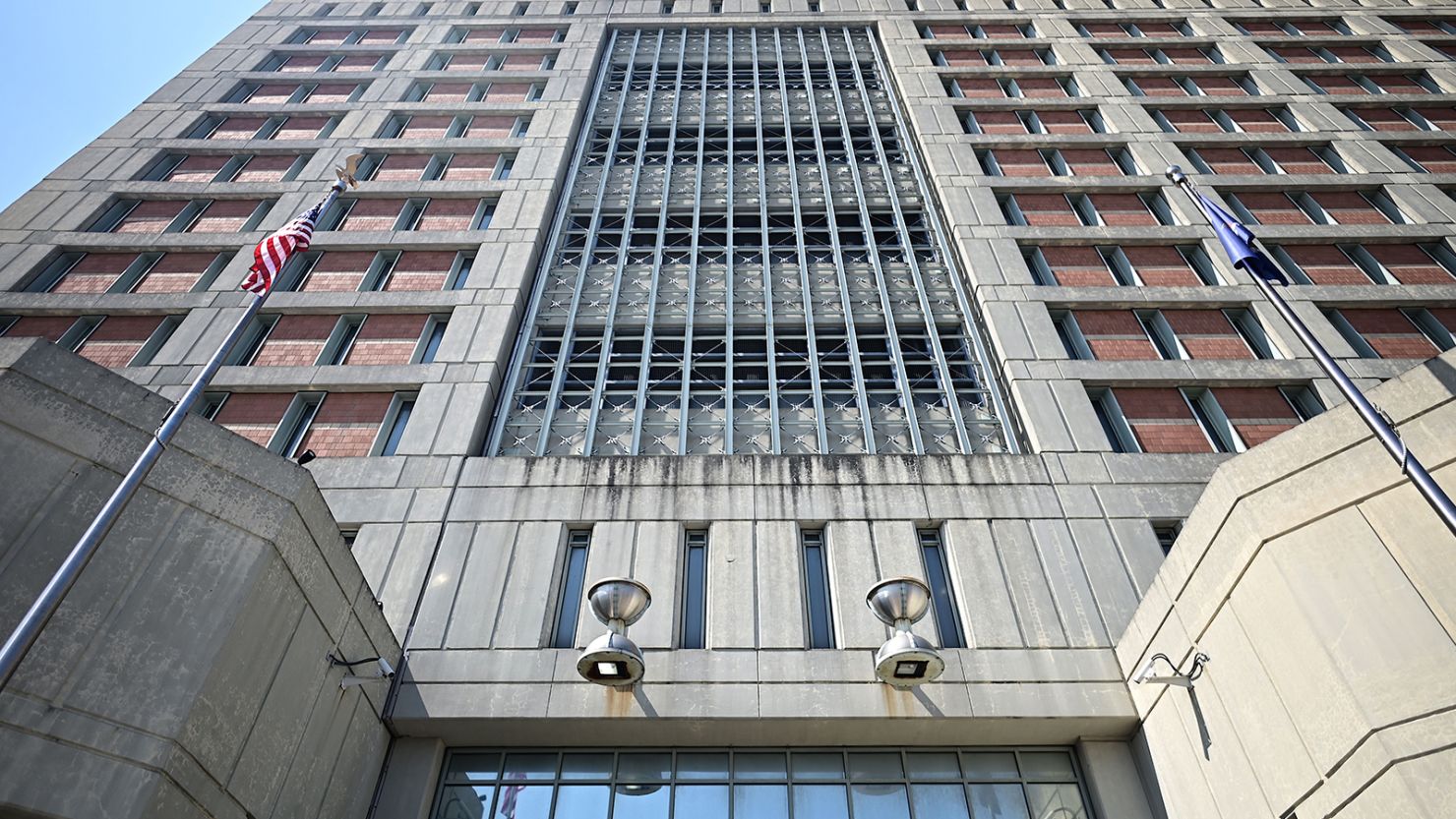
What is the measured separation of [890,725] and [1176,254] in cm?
1793

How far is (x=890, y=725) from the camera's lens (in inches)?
551

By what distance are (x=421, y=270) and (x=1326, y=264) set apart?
26158 mm

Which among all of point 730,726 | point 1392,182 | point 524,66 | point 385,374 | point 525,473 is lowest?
point 730,726

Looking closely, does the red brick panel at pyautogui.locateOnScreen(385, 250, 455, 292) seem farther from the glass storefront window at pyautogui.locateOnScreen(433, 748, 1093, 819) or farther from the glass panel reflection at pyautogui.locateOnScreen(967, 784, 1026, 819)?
the glass panel reflection at pyautogui.locateOnScreen(967, 784, 1026, 819)

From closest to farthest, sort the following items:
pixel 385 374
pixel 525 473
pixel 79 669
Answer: pixel 79 669 → pixel 525 473 → pixel 385 374

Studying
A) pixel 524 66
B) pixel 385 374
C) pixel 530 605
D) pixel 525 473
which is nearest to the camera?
pixel 530 605

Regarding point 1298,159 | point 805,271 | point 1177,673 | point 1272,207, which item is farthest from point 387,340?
point 1298,159

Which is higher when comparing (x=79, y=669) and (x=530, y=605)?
(x=530, y=605)

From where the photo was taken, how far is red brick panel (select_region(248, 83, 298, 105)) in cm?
3278

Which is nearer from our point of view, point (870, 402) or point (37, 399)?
point (37, 399)

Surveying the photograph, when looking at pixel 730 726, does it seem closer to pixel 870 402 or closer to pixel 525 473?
pixel 525 473

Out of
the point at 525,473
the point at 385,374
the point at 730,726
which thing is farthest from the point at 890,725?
the point at 385,374

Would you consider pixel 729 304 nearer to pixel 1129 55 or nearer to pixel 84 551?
pixel 84 551

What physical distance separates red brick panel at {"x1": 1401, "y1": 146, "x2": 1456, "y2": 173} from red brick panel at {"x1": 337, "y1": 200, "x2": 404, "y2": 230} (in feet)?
112
